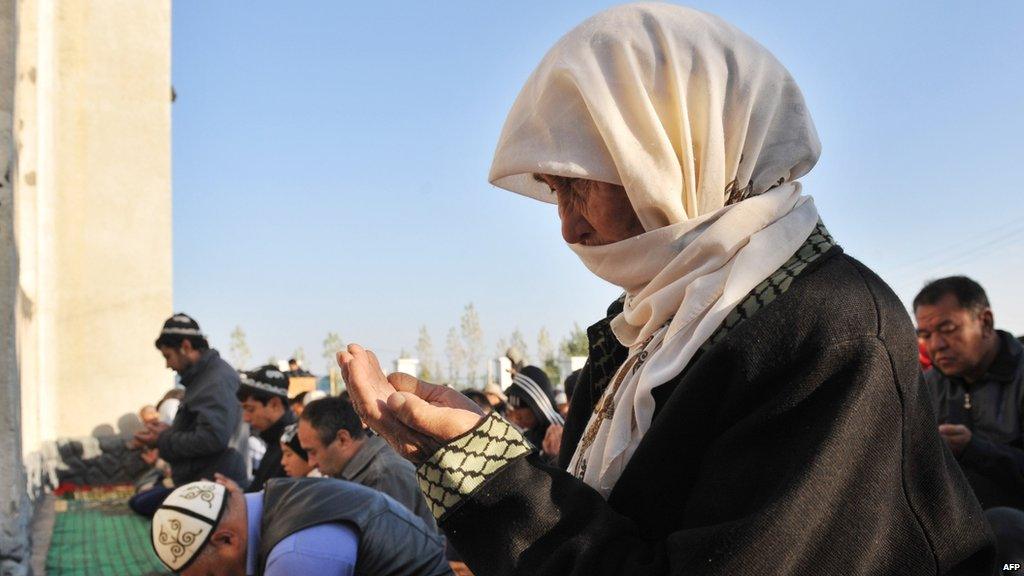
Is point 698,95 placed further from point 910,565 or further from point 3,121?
point 3,121

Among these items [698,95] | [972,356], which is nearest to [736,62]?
[698,95]

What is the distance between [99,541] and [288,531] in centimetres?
527

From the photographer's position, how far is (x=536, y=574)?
123 centimetres

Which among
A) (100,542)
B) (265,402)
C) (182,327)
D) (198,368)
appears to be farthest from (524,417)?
(100,542)

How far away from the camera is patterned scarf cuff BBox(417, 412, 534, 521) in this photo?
1.29 m

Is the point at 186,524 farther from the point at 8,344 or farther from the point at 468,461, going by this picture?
the point at 468,461

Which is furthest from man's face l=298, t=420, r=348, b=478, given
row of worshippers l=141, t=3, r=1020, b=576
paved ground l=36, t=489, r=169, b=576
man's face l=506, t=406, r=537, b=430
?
row of worshippers l=141, t=3, r=1020, b=576

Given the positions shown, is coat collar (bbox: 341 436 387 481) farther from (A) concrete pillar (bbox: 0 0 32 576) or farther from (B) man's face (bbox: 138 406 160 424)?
(B) man's face (bbox: 138 406 160 424)

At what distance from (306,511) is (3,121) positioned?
2.74 meters

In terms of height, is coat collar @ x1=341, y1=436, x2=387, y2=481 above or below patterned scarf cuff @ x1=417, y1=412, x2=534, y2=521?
below

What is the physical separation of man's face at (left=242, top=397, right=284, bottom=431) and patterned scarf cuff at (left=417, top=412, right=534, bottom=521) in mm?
5696

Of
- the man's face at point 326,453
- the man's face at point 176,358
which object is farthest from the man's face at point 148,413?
the man's face at point 326,453

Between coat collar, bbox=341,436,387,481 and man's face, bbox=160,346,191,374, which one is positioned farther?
man's face, bbox=160,346,191,374

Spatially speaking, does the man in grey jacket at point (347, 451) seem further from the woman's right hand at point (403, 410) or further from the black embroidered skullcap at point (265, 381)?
the woman's right hand at point (403, 410)
